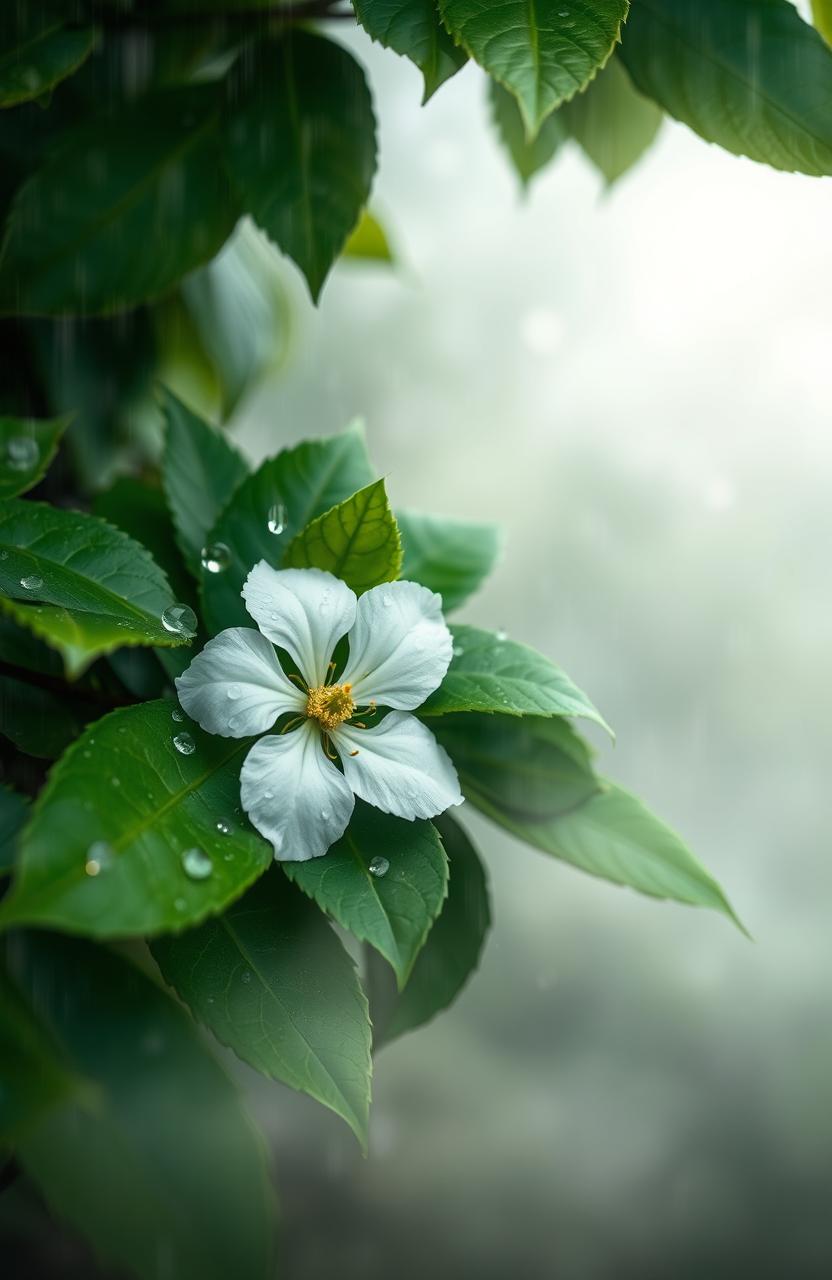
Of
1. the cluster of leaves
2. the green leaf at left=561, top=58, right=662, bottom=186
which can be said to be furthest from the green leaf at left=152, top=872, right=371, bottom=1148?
the green leaf at left=561, top=58, right=662, bottom=186

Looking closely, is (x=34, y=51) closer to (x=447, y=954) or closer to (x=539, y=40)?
(x=539, y=40)

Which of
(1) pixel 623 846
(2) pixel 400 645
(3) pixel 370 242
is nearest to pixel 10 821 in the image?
(2) pixel 400 645

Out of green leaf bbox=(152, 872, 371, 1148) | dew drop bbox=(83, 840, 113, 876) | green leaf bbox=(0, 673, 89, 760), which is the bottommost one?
green leaf bbox=(152, 872, 371, 1148)

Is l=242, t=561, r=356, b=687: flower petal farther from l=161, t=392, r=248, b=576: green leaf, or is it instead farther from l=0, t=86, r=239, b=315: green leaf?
l=0, t=86, r=239, b=315: green leaf

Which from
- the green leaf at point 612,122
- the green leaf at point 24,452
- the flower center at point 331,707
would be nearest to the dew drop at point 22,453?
the green leaf at point 24,452

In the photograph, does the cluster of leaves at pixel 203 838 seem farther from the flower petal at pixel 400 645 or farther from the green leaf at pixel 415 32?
the green leaf at pixel 415 32

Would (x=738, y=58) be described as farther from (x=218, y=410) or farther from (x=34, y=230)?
(x=218, y=410)
